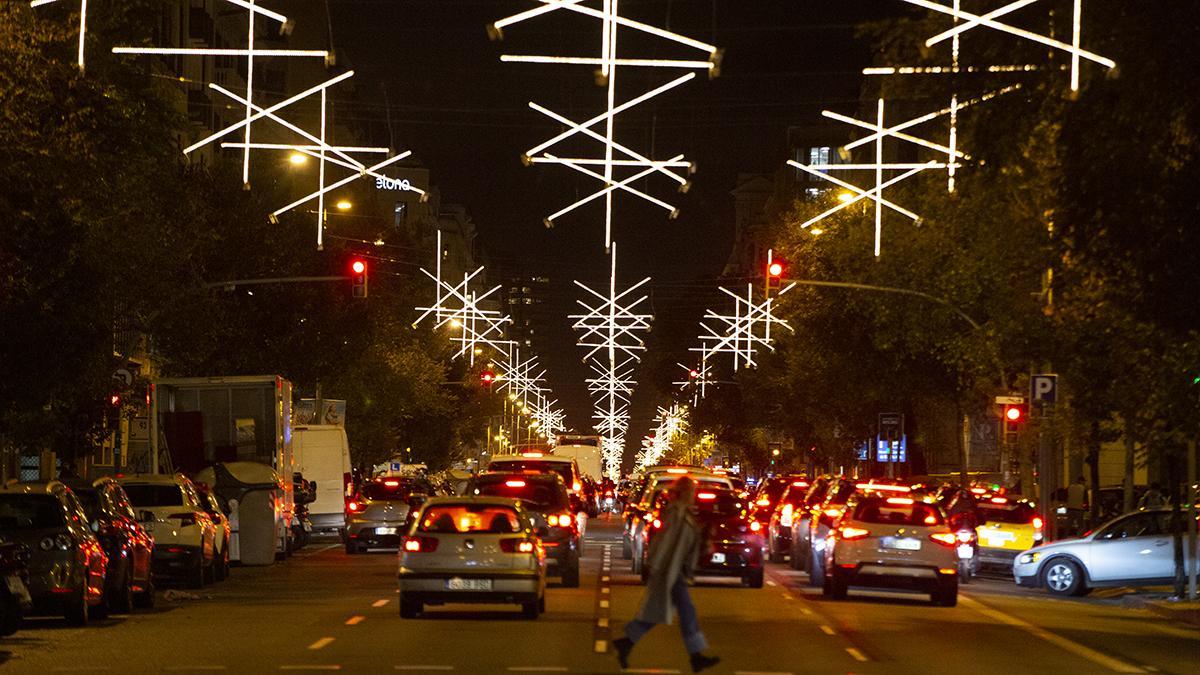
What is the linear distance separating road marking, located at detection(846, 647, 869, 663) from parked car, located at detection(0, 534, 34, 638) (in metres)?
8.06

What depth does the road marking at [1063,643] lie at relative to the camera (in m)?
21.0

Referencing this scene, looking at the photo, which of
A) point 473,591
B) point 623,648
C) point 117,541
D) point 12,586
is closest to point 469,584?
point 473,591

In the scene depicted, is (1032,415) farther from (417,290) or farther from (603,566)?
(417,290)

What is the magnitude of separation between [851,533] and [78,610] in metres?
11.1

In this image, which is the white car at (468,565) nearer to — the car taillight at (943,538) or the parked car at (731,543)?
the car taillight at (943,538)

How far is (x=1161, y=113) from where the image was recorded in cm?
1936

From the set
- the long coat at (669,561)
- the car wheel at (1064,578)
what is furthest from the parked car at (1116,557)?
the long coat at (669,561)

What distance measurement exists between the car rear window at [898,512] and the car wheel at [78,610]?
11125mm

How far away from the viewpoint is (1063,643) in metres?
23.8

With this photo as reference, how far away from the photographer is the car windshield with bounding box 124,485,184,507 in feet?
110

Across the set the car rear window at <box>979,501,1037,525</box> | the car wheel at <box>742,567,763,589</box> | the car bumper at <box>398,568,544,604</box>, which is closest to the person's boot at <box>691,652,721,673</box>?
the car bumper at <box>398,568,544,604</box>

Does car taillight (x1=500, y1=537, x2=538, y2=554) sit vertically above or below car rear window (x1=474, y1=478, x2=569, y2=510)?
below

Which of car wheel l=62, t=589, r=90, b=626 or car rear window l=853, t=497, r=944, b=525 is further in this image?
car rear window l=853, t=497, r=944, b=525

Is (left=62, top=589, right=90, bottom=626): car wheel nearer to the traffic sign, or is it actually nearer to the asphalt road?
the asphalt road
